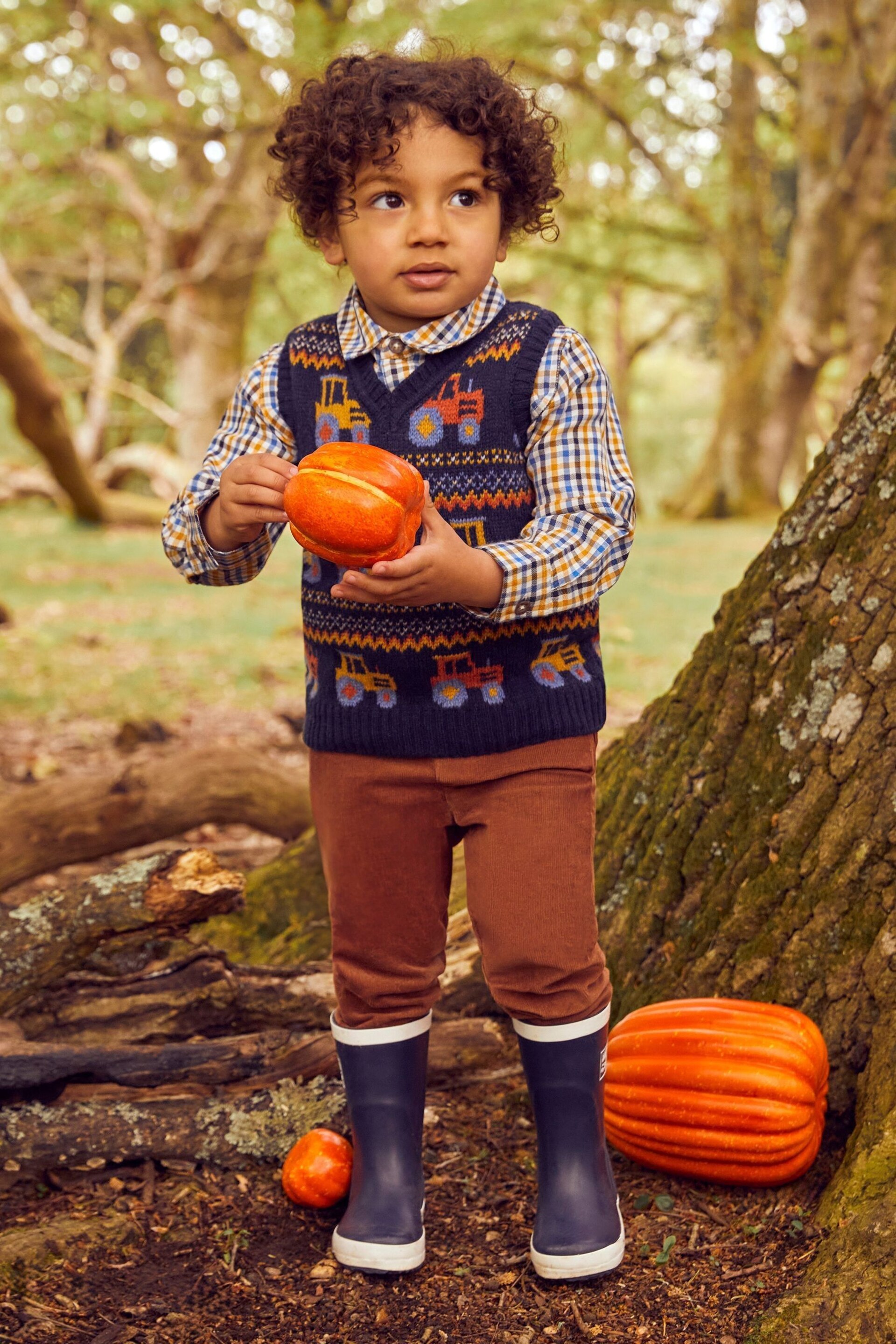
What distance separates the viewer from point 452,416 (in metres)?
2.10

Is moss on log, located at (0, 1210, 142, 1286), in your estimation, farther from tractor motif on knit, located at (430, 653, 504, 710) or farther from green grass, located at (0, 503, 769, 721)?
green grass, located at (0, 503, 769, 721)

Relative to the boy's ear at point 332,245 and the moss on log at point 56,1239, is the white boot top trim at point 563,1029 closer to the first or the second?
the moss on log at point 56,1239

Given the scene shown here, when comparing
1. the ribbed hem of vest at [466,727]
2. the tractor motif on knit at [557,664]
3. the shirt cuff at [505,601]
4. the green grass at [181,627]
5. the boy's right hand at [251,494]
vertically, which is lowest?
the green grass at [181,627]

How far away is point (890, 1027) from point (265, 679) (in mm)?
5583

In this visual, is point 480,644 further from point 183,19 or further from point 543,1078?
point 183,19

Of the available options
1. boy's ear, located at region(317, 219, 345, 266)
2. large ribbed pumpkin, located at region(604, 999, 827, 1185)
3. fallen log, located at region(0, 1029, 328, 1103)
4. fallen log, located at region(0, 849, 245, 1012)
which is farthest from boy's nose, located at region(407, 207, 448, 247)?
fallen log, located at region(0, 1029, 328, 1103)

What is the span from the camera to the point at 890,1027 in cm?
225

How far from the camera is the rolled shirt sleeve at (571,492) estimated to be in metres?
1.97

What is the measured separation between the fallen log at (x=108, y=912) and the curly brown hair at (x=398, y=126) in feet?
4.52

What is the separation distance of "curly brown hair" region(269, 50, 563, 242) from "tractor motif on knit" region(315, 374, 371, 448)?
0.32 metres

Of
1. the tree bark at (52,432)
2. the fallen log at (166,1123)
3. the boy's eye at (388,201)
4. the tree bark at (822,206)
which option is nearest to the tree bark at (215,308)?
the tree bark at (52,432)

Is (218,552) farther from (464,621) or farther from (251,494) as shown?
(464,621)

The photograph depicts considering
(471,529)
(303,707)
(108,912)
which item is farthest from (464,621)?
(303,707)

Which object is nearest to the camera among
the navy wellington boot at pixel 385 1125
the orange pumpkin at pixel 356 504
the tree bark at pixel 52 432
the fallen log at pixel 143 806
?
the orange pumpkin at pixel 356 504
